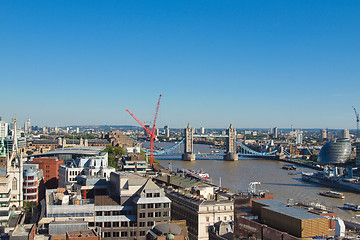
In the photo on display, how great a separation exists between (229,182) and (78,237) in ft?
128

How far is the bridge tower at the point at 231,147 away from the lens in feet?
339

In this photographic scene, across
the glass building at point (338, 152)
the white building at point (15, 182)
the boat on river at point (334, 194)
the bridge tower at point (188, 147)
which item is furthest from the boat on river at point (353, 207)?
the bridge tower at point (188, 147)

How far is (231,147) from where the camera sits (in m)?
115

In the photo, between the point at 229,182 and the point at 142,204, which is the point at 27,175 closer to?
the point at 142,204

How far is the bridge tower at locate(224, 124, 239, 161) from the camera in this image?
10325cm

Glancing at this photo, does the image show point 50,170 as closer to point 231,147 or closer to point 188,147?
point 188,147

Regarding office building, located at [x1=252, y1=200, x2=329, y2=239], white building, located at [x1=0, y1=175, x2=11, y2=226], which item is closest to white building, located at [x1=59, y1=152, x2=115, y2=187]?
white building, located at [x1=0, y1=175, x2=11, y2=226]

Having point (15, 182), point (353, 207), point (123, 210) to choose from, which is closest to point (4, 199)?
point (15, 182)

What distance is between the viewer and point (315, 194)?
50.1 meters

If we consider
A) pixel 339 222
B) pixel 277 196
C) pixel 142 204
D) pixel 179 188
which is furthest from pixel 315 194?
pixel 339 222

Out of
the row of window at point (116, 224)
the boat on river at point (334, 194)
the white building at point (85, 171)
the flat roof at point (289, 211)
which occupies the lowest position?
the boat on river at point (334, 194)

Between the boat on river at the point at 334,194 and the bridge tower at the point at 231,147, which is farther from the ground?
the bridge tower at the point at 231,147

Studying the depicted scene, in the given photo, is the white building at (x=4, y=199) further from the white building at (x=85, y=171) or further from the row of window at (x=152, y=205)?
the row of window at (x=152, y=205)

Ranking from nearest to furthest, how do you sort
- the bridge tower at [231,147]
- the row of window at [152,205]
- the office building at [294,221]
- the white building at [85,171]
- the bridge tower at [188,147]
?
the office building at [294,221] < the row of window at [152,205] < the white building at [85,171] < the bridge tower at [188,147] < the bridge tower at [231,147]
